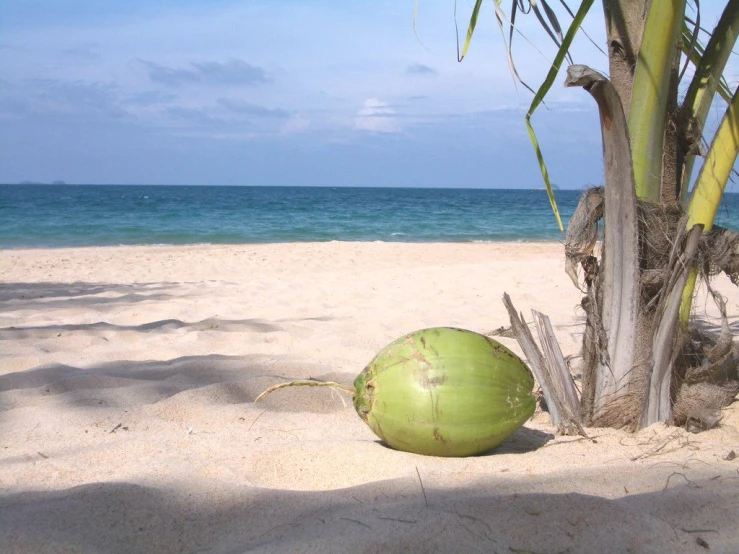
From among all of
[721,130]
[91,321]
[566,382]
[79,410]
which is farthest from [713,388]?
[91,321]

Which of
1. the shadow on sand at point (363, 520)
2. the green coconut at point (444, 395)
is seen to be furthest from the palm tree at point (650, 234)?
the shadow on sand at point (363, 520)

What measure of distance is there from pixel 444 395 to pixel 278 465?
0.53 m

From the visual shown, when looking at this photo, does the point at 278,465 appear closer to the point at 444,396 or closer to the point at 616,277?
the point at 444,396

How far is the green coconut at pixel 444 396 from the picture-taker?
Answer: 1943 mm

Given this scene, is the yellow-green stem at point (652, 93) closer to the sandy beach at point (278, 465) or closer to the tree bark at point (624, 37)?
the tree bark at point (624, 37)

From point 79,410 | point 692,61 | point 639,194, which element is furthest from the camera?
point 79,410

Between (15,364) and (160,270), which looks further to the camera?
(160,270)

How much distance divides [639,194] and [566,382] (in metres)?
0.65

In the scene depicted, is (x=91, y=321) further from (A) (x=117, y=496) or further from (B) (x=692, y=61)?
(B) (x=692, y=61)

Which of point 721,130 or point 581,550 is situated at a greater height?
point 721,130

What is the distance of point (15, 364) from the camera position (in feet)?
10.7

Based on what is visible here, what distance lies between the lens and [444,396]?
6.35ft

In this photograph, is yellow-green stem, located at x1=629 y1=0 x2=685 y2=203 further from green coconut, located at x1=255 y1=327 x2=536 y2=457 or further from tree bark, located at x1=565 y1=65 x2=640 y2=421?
green coconut, located at x1=255 y1=327 x2=536 y2=457

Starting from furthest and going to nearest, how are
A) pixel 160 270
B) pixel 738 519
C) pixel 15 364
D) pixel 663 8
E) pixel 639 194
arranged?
pixel 160 270 < pixel 15 364 < pixel 639 194 < pixel 663 8 < pixel 738 519
